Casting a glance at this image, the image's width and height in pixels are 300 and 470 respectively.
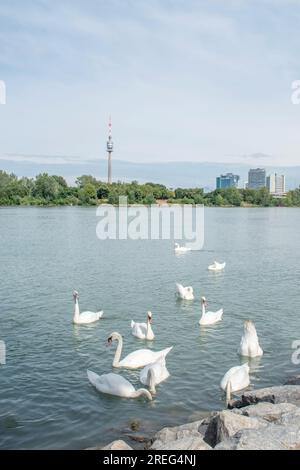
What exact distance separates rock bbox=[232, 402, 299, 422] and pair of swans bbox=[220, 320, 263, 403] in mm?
2170

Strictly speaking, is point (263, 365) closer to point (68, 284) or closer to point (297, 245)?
point (68, 284)

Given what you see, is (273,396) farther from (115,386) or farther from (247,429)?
(115,386)

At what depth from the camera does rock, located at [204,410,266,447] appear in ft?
32.5

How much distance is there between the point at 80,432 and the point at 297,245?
143 ft

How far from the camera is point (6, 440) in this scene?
38.5 feet

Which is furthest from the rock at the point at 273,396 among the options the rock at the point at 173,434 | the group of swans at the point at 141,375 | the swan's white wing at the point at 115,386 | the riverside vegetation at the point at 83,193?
the riverside vegetation at the point at 83,193

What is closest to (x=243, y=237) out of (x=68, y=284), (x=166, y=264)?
(x=166, y=264)

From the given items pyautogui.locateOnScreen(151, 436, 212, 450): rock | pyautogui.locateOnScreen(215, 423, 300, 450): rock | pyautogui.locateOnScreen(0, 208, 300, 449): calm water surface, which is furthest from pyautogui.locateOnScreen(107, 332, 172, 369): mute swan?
pyautogui.locateOnScreen(215, 423, 300, 450): rock

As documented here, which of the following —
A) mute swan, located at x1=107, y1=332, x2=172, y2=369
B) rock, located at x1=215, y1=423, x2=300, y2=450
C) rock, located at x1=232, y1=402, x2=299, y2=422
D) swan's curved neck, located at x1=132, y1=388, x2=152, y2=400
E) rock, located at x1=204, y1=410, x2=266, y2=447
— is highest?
rock, located at x1=215, y1=423, x2=300, y2=450

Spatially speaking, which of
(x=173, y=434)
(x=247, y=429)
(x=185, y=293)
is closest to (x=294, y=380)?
(x=173, y=434)

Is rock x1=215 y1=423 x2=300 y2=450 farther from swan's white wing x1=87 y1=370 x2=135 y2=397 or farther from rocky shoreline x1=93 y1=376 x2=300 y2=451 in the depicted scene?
swan's white wing x1=87 y1=370 x2=135 y2=397

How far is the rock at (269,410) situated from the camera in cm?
1113

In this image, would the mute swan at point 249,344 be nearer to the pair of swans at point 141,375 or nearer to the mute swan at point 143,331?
the pair of swans at point 141,375

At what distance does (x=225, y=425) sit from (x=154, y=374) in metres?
4.77
